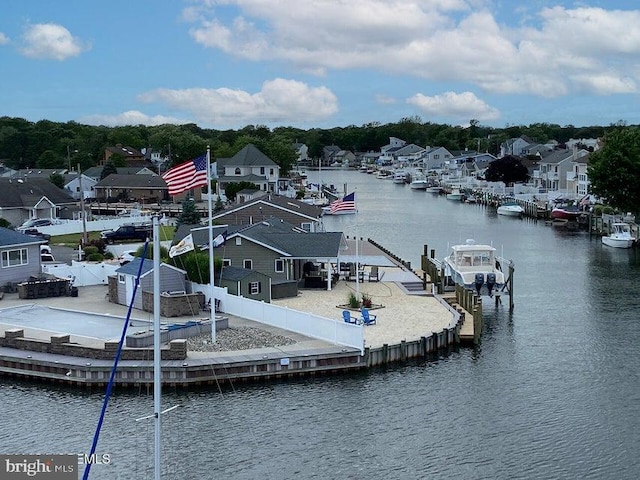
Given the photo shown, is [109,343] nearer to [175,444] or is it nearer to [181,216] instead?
[175,444]

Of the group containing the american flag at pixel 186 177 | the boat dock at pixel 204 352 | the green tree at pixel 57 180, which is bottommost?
the boat dock at pixel 204 352

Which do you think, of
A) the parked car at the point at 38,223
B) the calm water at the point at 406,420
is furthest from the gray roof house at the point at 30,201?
the calm water at the point at 406,420

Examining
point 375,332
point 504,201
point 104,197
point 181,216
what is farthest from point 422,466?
point 504,201

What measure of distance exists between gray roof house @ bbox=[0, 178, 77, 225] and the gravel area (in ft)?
159

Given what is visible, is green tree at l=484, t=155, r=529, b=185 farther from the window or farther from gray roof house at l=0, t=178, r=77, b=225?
the window

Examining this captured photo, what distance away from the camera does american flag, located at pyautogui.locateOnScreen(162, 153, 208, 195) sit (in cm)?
3064

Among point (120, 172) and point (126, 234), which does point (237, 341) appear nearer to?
point (126, 234)

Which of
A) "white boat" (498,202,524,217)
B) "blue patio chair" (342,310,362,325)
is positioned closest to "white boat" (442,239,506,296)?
"blue patio chair" (342,310,362,325)

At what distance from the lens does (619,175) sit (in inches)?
3091

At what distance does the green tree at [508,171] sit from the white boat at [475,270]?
84.9 meters

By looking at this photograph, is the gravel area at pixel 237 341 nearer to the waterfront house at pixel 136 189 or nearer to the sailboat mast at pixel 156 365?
the sailboat mast at pixel 156 365

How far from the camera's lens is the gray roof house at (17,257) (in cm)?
4459

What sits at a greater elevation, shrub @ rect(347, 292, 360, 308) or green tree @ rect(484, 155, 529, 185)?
green tree @ rect(484, 155, 529, 185)

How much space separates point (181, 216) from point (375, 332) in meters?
44.6
